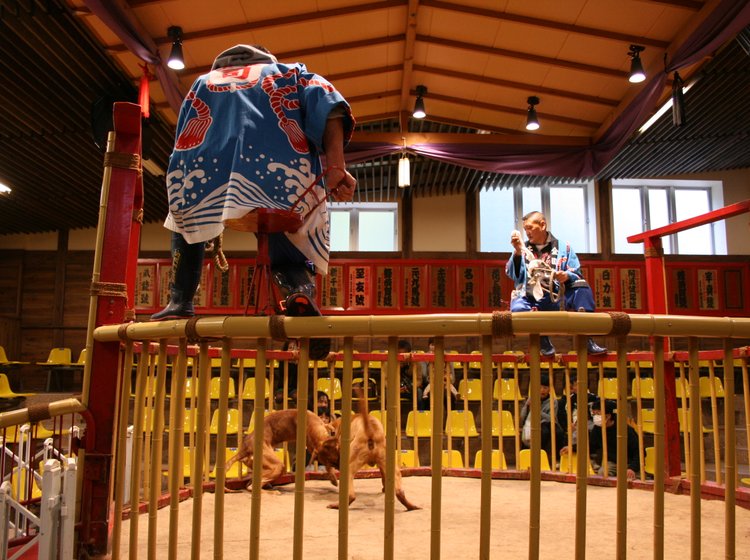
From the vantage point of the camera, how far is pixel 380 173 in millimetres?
9797

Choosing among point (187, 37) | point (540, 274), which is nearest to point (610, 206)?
point (540, 274)

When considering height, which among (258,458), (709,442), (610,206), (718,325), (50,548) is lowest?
(709,442)

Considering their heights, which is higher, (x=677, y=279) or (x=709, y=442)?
(x=677, y=279)

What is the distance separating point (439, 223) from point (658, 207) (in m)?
3.97

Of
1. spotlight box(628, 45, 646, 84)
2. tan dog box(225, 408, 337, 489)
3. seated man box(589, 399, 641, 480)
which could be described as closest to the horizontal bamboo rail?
tan dog box(225, 408, 337, 489)

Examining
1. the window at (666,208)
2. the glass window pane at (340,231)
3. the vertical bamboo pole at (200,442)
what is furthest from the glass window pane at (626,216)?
the vertical bamboo pole at (200,442)

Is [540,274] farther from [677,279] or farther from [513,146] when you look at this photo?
[677,279]

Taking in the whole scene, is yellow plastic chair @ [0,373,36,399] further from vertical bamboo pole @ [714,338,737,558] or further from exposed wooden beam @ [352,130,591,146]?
vertical bamboo pole @ [714,338,737,558]

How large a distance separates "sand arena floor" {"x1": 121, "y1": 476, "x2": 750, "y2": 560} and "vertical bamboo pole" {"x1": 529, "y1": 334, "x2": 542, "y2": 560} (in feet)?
2.50

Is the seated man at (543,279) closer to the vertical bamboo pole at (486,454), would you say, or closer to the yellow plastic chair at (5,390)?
the vertical bamboo pole at (486,454)

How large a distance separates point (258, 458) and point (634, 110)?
599cm

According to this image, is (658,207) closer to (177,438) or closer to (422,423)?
(422,423)

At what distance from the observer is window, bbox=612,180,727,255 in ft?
34.5

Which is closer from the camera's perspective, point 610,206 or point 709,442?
point 709,442
